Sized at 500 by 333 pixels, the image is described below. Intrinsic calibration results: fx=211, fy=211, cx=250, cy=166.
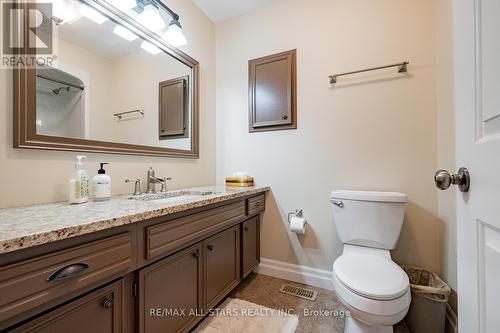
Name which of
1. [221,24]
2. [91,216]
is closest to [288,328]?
[91,216]

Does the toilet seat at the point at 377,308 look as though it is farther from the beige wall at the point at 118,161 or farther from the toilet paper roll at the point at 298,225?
the beige wall at the point at 118,161

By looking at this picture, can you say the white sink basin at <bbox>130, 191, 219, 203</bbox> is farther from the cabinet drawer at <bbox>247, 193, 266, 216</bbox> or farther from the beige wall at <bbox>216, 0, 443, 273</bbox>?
the beige wall at <bbox>216, 0, 443, 273</bbox>

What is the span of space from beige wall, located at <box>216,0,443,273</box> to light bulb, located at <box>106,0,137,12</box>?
99cm

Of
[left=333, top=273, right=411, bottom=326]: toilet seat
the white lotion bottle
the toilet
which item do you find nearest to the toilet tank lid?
the toilet

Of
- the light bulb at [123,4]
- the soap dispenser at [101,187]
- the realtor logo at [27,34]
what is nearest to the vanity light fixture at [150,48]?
the light bulb at [123,4]

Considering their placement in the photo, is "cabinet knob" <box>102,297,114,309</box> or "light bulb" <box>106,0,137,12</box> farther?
"light bulb" <box>106,0,137,12</box>

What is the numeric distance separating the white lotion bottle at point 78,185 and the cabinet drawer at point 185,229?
435 millimetres

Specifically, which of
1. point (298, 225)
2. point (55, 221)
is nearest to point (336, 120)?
point (298, 225)

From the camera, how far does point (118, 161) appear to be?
52.7 inches

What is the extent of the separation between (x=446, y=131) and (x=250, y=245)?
159 cm

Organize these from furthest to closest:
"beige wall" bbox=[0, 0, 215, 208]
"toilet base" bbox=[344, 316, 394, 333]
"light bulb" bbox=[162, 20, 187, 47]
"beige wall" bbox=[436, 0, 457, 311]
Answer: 1. "light bulb" bbox=[162, 20, 187, 47]
2. "beige wall" bbox=[436, 0, 457, 311]
3. "toilet base" bbox=[344, 316, 394, 333]
4. "beige wall" bbox=[0, 0, 215, 208]

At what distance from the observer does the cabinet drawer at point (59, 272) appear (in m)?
0.54

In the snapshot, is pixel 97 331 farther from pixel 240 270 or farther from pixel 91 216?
pixel 240 270

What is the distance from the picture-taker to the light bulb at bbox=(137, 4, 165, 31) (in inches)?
57.2
